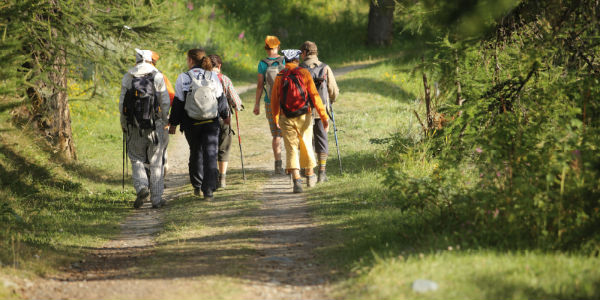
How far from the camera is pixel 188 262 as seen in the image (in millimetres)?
6258

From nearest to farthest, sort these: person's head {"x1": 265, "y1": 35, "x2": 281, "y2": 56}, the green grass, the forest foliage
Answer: the green grass, the forest foliage, person's head {"x1": 265, "y1": 35, "x2": 281, "y2": 56}

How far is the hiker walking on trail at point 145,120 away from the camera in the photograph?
9047 mm

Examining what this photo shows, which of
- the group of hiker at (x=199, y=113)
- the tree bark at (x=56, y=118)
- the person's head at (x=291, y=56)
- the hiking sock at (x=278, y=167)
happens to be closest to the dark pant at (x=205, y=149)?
the group of hiker at (x=199, y=113)

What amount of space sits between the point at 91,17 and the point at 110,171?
3442mm

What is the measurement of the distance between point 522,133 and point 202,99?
4501 mm

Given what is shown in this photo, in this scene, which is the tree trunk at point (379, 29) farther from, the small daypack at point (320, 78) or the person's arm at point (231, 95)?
the person's arm at point (231, 95)

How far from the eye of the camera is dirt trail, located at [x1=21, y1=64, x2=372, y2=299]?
535 cm

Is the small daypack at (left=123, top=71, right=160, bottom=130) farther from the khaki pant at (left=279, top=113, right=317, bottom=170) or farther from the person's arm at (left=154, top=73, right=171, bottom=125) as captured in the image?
the khaki pant at (left=279, top=113, right=317, bottom=170)

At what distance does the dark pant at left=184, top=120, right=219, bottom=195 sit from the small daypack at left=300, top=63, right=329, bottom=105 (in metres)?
→ 1.64

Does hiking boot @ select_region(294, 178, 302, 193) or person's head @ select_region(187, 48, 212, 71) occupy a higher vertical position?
person's head @ select_region(187, 48, 212, 71)

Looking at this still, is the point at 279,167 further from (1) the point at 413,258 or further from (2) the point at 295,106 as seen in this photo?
(1) the point at 413,258

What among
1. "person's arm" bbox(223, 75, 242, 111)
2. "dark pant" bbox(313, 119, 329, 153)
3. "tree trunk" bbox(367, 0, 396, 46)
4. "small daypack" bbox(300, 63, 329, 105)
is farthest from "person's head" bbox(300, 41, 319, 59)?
"tree trunk" bbox(367, 0, 396, 46)

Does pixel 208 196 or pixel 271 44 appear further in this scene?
pixel 271 44

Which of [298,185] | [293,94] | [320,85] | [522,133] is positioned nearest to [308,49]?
[320,85]
